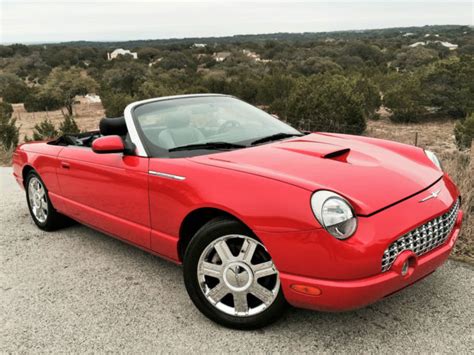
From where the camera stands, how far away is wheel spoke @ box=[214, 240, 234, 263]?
116 inches

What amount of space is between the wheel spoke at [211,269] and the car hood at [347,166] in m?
0.65

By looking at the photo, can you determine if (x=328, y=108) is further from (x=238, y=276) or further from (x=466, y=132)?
(x=238, y=276)

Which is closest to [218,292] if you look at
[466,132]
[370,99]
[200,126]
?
[200,126]

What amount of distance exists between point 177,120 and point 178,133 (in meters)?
0.19

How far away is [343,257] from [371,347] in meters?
0.68

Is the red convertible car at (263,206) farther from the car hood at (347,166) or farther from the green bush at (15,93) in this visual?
the green bush at (15,93)

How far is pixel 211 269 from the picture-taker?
9.89ft

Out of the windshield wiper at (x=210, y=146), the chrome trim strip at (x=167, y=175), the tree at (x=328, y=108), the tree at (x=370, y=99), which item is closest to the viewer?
the chrome trim strip at (x=167, y=175)

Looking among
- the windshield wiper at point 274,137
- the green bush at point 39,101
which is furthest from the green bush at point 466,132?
the green bush at point 39,101

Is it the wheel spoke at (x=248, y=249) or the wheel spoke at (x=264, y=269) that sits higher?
the wheel spoke at (x=248, y=249)

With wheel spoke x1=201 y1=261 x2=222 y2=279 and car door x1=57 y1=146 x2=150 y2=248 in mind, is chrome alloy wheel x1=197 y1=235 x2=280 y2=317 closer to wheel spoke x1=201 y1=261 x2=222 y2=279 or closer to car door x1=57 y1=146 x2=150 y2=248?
wheel spoke x1=201 y1=261 x2=222 y2=279

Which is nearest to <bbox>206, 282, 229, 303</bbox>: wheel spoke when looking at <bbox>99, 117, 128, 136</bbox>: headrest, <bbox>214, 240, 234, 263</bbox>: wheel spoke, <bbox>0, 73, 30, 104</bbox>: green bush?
<bbox>214, 240, 234, 263</bbox>: wheel spoke

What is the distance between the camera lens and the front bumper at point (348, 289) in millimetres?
2490

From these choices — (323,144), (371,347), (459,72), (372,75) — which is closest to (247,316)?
(371,347)
